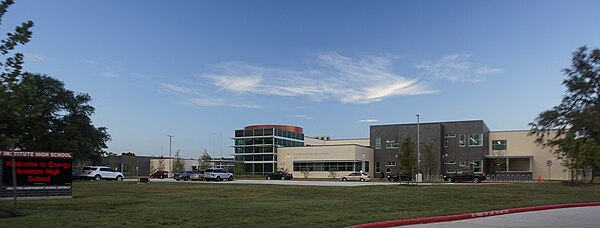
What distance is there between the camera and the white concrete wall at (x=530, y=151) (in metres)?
83.0

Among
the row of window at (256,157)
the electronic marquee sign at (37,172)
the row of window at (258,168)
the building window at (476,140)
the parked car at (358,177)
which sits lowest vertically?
the row of window at (258,168)

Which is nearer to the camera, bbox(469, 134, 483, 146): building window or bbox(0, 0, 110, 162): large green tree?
bbox(0, 0, 110, 162): large green tree

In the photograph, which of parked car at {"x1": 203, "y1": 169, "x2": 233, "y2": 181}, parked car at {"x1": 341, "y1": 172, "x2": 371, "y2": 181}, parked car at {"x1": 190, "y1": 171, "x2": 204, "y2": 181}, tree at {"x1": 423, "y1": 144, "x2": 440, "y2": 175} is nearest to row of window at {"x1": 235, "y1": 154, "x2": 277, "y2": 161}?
parked car at {"x1": 341, "y1": 172, "x2": 371, "y2": 181}

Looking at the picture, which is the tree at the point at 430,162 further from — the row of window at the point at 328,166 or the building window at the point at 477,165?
the row of window at the point at 328,166

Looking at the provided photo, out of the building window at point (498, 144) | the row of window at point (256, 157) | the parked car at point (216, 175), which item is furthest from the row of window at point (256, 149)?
the building window at point (498, 144)

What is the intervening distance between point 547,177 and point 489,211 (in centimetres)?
7275

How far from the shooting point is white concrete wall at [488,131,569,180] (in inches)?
3268

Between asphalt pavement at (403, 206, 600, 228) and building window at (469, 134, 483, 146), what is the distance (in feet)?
235

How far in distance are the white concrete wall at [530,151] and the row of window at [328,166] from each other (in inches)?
905

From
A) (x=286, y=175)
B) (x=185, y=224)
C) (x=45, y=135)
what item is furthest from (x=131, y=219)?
(x=286, y=175)

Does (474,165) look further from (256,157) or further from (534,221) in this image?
(534,221)

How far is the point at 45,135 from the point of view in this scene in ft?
181

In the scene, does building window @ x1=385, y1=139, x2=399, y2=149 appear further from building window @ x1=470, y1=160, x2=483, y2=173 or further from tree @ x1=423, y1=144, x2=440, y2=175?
tree @ x1=423, y1=144, x2=440, y2=175

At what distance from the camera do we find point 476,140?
87938 millimetres
